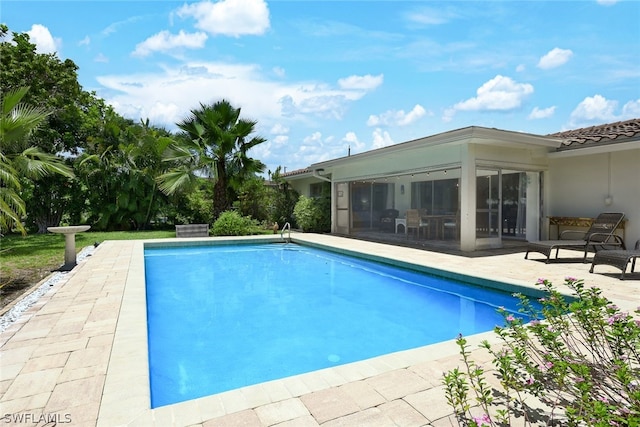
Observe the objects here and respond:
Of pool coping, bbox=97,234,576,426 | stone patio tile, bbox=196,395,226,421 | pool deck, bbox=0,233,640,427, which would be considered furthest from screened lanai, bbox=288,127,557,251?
stone patio tile, bbox=196,395,226,421

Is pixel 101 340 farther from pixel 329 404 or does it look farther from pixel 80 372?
pixel 329 404

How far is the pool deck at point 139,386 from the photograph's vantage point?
2502mm

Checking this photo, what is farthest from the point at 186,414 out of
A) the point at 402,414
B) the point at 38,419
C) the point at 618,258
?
the point at 618,258

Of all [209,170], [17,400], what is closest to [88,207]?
[209,170]

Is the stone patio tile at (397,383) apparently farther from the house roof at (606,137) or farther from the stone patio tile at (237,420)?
the house roof at (606,137)

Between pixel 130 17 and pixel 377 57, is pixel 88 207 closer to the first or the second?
pixel 130 17

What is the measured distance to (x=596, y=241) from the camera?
885cm

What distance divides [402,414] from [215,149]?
14.6 metres

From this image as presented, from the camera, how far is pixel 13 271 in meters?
7.86

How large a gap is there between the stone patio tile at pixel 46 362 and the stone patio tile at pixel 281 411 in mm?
2128

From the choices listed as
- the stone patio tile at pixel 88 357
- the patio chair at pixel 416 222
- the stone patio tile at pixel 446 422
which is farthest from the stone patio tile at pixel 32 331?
the patio chair at pixel 416 222

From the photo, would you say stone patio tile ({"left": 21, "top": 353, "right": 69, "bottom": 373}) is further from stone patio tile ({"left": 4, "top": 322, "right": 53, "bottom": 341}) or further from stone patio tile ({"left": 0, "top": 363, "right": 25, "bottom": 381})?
stone patio tile ({"left": 4, "top": 322, "right": 53, "bottom": 341})

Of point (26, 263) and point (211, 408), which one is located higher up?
point (26, 263)

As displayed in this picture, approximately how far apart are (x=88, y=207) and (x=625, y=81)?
22682 mm
